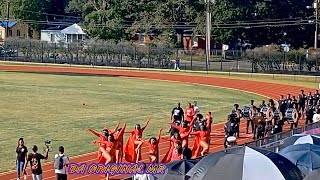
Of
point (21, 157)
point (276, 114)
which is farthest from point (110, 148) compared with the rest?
point (276, 114)

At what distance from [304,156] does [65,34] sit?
98.3 metres

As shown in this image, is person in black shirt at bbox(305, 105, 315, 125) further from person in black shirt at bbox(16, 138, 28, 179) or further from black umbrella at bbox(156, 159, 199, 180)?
black umbrella at bbox(156, 159, 199, 180)

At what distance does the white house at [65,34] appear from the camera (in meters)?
108

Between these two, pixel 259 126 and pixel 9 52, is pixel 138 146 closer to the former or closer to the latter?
pixel 259 126

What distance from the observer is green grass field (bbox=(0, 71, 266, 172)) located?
24734mm

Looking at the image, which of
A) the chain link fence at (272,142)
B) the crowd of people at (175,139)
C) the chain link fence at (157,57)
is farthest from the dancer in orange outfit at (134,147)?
the chain link fence at (157,57)

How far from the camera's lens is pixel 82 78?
55312 millimetres

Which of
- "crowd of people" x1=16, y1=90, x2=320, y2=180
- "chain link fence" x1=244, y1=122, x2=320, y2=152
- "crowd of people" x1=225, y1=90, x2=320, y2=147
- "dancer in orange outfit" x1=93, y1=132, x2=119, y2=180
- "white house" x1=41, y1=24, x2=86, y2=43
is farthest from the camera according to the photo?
"white house" x1=41, y1=24, x2=86, y2=43

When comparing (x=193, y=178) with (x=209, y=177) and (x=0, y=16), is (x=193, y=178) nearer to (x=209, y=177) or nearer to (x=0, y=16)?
(x=209, y=177)

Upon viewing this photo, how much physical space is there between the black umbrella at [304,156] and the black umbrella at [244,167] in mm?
1167

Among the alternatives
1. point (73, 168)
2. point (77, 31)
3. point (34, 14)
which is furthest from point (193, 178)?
point (34, 14)

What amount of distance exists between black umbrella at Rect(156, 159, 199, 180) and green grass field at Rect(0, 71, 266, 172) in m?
8.31

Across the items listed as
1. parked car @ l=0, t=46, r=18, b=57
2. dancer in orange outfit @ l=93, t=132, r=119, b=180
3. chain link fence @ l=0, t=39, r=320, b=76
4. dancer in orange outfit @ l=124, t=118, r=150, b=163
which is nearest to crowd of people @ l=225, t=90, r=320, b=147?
dancer in orange outfit @ l=124, t=118, r=150, b=163

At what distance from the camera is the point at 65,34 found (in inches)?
4331
